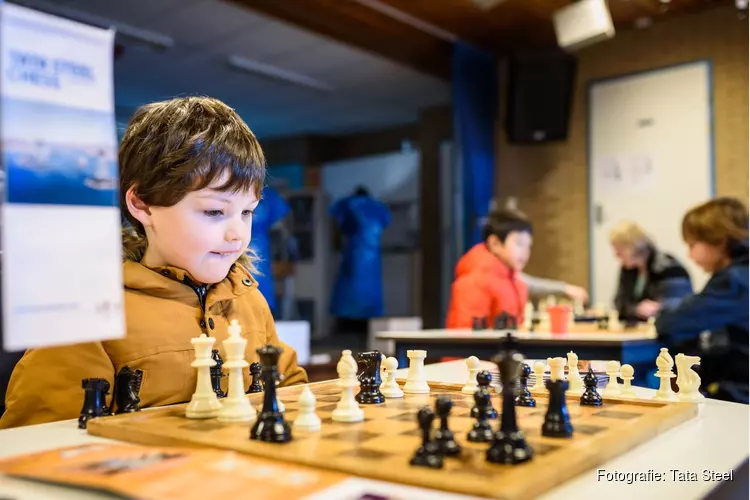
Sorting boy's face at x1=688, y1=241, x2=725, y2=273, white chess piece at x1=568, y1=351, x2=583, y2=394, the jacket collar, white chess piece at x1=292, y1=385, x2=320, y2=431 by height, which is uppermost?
boy's face at x1=688, y1=241, x2=725, y2=273

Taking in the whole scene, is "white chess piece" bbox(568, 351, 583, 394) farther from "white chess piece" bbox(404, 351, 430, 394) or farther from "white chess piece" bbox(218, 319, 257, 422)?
"white chess piece" bbox(218, 319, 257, 422)

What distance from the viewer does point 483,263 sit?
3.98m

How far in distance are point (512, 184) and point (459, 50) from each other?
1.29 meters

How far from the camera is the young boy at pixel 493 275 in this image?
391 cm

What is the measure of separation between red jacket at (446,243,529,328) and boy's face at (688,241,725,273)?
1.10 meters

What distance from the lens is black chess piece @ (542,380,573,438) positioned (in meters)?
0.90

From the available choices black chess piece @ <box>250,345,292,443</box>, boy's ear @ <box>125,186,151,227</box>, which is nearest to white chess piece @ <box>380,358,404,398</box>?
black chess piece @ <box>250,345,292,443</box>

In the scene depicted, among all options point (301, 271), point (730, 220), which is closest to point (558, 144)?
point (730, 220)

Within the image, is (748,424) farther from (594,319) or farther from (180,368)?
(594,319)

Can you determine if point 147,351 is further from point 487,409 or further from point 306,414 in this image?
point 487,409

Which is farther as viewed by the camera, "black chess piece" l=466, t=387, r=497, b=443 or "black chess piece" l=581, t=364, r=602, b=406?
"black chess piece" l=581, t=364, r=602, b=406

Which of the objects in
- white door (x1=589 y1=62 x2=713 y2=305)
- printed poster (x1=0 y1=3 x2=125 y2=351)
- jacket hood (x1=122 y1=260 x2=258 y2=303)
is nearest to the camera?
printed poster (x1=0 y1=3 x2=125 y2=351)

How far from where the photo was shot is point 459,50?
611cm

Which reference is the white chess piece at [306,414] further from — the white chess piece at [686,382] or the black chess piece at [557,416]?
the white chess piece at [686,382]
